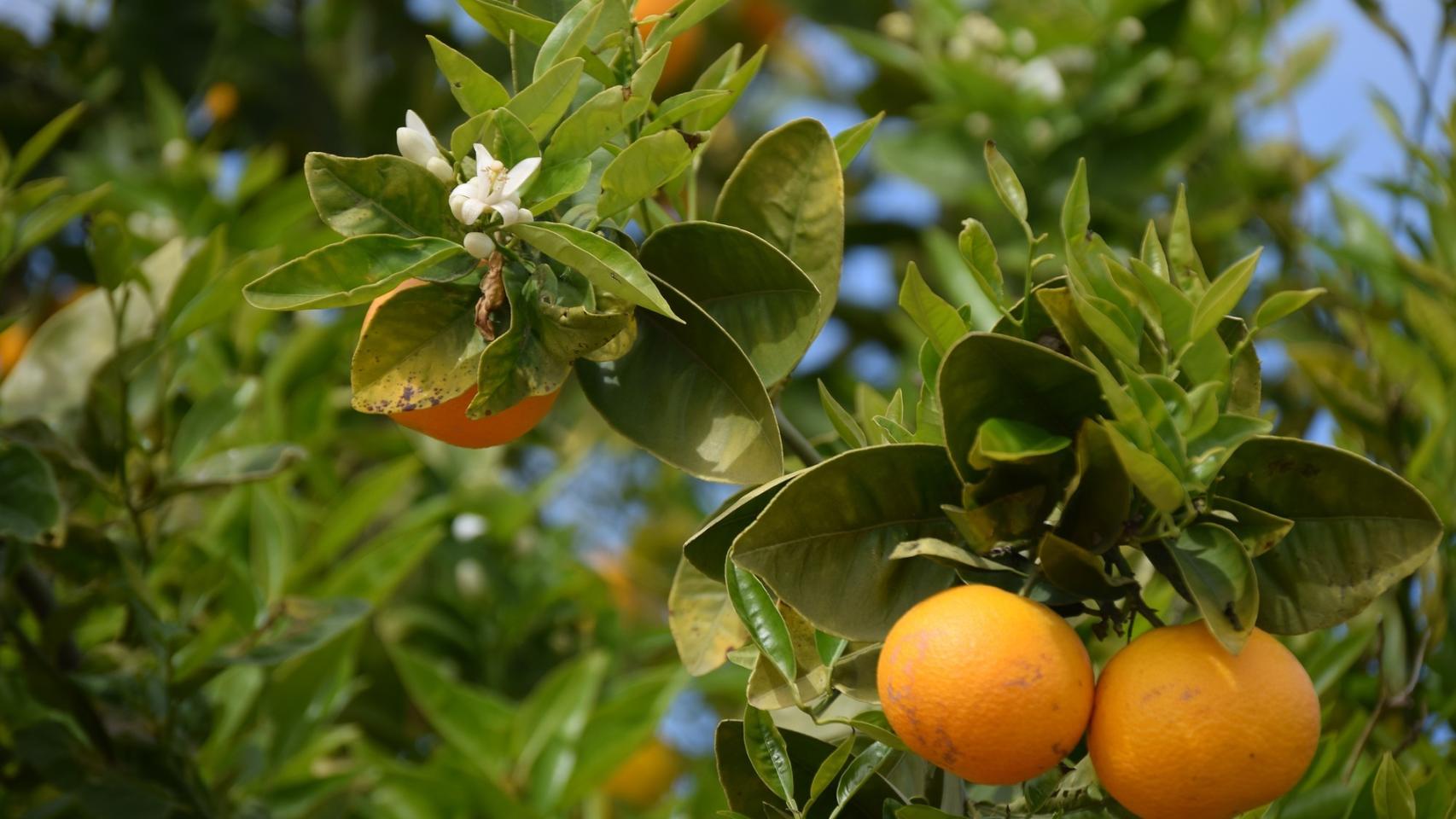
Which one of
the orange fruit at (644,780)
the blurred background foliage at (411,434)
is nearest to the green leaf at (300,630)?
the blurred background foliage at (411,434)

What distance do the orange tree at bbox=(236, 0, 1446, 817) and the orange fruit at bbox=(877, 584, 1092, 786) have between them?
0.01 m

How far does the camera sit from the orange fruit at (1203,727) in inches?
27.3

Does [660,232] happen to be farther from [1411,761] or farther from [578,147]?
[1411,761]

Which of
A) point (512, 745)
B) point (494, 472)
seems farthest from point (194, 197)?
point (512, 745)

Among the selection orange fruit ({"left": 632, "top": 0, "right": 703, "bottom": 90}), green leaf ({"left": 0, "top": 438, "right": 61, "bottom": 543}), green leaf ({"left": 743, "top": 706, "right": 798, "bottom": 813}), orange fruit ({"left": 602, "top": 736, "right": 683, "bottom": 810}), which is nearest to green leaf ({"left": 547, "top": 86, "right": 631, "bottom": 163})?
green leaf ({"left": 743, "top": 706, "right": 798, "bottom": 813})

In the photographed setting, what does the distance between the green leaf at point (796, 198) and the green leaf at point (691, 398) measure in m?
0.08

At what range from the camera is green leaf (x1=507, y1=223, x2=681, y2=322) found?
2.42 ft

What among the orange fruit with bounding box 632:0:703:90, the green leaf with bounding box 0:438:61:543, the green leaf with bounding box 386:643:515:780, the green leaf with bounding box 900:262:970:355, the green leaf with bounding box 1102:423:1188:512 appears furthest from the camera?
the orange fruit with bounding box 632:0:703:90

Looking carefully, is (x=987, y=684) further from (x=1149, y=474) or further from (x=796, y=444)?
(x=796, y=444)

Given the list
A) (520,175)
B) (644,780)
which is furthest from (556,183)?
(644,780)

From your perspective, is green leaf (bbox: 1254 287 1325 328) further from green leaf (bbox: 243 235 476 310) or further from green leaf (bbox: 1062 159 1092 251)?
green leaf (bbox: 243 235 476 310)

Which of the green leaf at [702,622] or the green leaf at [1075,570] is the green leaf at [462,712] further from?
the green leaf at [1075,570]

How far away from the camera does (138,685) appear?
119cm

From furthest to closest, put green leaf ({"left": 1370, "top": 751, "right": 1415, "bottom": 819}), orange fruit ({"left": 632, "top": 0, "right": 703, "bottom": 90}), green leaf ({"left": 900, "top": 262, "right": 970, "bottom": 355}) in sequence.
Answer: orange fruit ({"left": 632, "top": 0, "right": 703, "bottom": 90}), green leaf ({"left": 1370, "top": 751, "right": 1415, "bottom": 819}), green leaf ({"left": 900, "top": 262, "right": 970, "bottom": 355})
